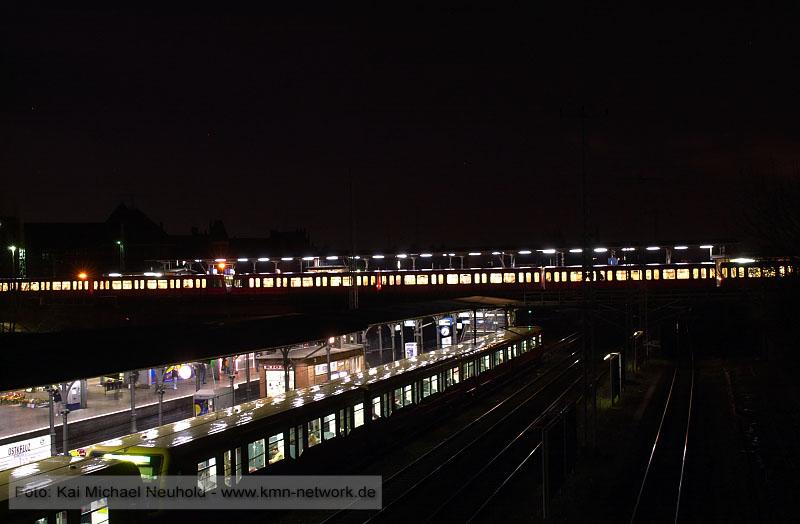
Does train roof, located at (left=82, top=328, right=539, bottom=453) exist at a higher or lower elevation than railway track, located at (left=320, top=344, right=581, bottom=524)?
higher

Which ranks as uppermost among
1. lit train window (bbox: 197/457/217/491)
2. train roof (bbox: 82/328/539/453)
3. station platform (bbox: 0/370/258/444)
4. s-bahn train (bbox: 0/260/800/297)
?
s-bahn train (bbox: 0/260/800/297)

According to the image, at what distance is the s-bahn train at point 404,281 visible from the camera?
50.4 metres

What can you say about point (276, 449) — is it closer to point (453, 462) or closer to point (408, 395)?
point (453, 462)

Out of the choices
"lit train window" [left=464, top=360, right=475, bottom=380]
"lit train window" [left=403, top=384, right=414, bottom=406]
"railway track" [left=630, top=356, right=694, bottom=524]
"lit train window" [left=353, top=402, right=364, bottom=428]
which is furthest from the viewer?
"lit train window" [left=464, top=360, right=475, bottom=380]

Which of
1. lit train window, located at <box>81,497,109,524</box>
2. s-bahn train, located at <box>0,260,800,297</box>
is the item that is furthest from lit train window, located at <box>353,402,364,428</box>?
s-bahn train, located at <box>0,260,800,297</box>

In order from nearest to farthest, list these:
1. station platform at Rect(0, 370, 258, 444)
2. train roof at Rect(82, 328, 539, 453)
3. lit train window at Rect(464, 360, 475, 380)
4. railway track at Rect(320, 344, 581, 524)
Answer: train roof at Rect(82, 328, 539, 453), railway track at Rect(320, 344, 581, 524), station platform at Rect(0, 370, 258, 444), lit train window at Rect(464, 360, 475, 380)

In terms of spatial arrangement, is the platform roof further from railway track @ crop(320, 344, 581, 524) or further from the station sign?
railway track @ crop(320, 344, 581, 524)

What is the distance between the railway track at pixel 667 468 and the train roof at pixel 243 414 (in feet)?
22.2

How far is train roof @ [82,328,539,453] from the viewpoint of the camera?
11.0m

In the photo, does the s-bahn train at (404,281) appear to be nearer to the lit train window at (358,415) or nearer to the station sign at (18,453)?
the lit train window at (358,415)

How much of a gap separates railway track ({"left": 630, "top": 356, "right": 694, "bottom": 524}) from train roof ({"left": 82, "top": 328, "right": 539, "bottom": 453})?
6772mm

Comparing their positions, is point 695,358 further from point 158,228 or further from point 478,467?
point 158,228

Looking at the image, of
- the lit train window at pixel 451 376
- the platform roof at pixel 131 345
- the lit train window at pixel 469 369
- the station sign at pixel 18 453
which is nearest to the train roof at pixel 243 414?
the platform roof at pixel 131 345

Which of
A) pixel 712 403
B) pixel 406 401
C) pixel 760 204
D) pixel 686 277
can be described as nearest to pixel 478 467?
pixel 406 401
